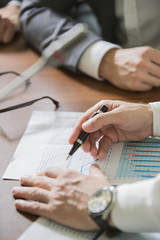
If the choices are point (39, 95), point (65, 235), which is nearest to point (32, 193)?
point (65, 235)

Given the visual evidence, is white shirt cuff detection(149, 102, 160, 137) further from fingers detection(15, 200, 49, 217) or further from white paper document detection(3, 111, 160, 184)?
fingers detection(15, 200, 49, 217)

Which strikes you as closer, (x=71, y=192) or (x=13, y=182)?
(x=71, y=192)

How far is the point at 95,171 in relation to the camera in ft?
2.60

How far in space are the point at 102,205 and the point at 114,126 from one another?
0.93 feet

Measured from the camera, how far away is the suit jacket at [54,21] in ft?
4.04

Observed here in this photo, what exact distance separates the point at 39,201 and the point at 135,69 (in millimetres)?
531

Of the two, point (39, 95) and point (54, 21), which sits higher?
point (54, 21)

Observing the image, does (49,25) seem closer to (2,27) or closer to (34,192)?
(2,27)

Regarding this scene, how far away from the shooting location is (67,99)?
1.11 metres

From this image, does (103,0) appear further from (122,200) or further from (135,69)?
(122,200)

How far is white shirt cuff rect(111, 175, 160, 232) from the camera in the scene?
64cm

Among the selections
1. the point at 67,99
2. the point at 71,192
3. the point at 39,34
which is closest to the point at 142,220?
the point at 71,192

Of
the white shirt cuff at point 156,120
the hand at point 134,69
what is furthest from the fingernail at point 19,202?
the hand at point 134,69

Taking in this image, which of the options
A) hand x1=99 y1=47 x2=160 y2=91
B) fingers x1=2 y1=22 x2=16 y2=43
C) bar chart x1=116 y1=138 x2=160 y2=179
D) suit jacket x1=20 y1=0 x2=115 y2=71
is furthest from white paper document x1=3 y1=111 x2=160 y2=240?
fingers x1=2 y1=22 x2=16 y2=43
